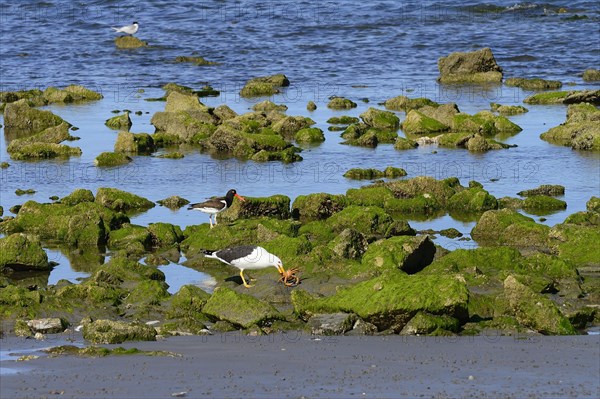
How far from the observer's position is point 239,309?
18609 millimetres

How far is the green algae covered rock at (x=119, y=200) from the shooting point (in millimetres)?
28072

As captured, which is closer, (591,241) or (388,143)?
(591,241)

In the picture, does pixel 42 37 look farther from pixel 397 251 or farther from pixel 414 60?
pixel 397 251

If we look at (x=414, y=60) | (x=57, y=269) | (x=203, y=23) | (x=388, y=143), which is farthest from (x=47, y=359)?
(x=203, y=23)

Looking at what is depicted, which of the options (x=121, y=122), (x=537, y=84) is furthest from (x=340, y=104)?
(x=537, y=84)

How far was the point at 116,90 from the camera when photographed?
48.7 metres

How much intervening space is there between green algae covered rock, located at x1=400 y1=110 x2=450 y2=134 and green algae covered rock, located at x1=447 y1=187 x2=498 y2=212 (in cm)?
991

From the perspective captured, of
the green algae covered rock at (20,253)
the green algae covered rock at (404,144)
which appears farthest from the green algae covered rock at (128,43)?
the green algae covered rock at (20,253)

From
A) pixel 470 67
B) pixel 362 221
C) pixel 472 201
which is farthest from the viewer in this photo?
pixel 470 67

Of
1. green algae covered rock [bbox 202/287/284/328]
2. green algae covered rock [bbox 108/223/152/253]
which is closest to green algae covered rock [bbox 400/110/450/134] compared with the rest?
green algae covered rock [bbox 108/223/152/253]

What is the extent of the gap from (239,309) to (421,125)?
20.2m

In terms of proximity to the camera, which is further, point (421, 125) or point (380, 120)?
point (380, 120)

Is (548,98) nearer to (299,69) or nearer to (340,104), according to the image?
(340,104)

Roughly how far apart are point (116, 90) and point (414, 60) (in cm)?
1471
